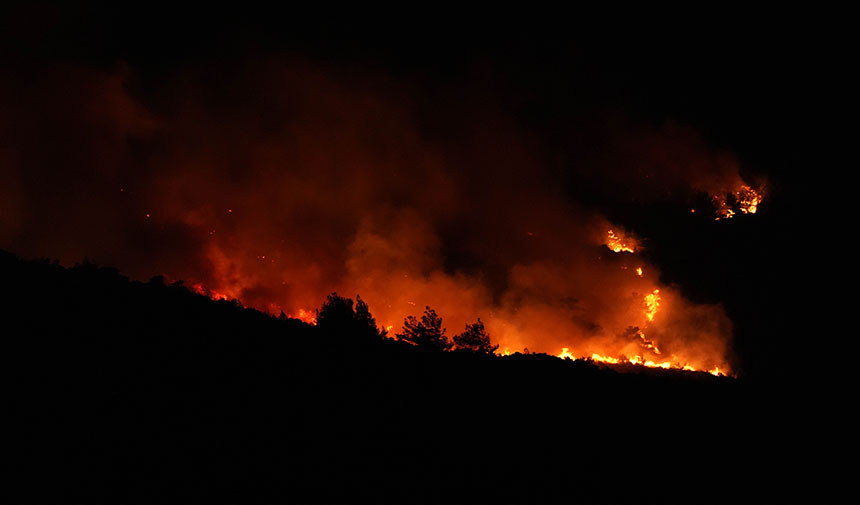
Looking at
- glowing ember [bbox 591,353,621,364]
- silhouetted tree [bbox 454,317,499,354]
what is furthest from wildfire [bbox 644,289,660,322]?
silhouetted tree [bbox 454,317,499,354]

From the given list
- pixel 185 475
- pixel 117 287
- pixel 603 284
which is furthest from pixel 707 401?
pixel 603 284

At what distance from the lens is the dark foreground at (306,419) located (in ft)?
21.7

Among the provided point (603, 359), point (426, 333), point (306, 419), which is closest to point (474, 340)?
point (426, 333)

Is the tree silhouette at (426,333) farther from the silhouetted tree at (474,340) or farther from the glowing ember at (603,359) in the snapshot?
the glowing ember at (603,359)

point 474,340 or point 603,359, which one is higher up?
point 603,359

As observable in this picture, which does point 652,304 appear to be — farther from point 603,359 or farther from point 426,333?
point 426,333

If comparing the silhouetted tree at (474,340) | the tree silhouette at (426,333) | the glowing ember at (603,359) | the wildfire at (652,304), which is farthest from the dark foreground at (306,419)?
the wildfire at (652,304)

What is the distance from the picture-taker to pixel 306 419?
27.1 ft

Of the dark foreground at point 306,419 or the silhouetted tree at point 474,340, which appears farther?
the silhouetted tree at point 474,340

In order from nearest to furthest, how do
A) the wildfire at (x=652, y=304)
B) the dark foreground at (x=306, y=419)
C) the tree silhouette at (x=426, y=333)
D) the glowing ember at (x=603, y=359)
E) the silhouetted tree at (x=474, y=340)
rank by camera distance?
the dark foreground at (x=306, y=419), the tree silhouette at (x=426, y=333), the silhouetted tree at (x=474, y=340), the glowing ember at (x=603, y=359), the wildfire at (x=652, y=304)

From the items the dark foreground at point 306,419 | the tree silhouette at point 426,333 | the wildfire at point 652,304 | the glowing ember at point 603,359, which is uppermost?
the wildfire at point 652,304

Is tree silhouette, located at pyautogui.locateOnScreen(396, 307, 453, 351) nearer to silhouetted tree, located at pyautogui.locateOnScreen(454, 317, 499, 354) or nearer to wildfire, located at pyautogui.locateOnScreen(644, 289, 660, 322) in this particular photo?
silhouetted tree, located at pyautogui.locateOnScreen(454, 317, 499, 354)

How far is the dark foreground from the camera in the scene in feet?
21.7

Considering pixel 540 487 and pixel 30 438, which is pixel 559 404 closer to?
pixel 540 487
